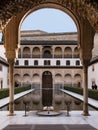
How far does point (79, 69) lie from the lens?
5588 cm

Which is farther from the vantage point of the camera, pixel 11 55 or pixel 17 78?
pixel 17 78

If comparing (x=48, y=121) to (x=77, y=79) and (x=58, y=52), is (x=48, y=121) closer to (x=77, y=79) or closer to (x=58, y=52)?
(x=77, y=79)

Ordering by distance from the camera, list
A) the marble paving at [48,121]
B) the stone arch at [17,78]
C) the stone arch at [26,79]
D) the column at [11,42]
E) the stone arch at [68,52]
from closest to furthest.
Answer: the marble paving at [48,121], the column at [11,42], the stone arch at [17,78], the stone arch at [26,79], the stone arch at [68,52]

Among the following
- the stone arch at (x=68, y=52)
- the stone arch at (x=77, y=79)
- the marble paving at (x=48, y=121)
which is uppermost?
the stone arch at (x=68, y=52)

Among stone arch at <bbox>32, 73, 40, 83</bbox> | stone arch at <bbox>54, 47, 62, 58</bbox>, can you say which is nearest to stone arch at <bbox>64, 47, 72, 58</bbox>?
stone arch at <bbox>54, 47, 62, 58</bbox>

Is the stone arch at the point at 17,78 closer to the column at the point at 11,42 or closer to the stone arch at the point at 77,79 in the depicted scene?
the stone arch at the point at 77,79

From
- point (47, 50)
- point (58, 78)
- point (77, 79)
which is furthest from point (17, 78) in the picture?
point (77, 79)

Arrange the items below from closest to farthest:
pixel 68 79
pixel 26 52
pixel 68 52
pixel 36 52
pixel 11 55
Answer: pixel 11 55
pixel 68 79
pixel 68 52
pixel 26 52
pixel 36 52

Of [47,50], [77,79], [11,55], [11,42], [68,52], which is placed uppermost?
[47,50]

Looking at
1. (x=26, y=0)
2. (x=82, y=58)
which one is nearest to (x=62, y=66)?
(x=82, y=58)

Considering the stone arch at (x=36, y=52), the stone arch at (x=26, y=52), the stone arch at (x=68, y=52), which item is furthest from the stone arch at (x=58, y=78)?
the stone arch at (x=26, y=52)

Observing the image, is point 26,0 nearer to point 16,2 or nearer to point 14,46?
point 16,2

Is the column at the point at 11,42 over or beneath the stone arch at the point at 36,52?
beneath

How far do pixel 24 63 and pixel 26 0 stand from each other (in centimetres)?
4867
